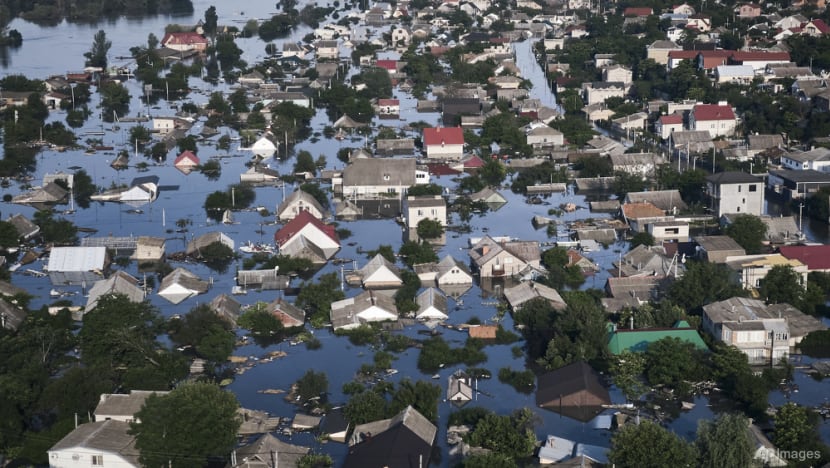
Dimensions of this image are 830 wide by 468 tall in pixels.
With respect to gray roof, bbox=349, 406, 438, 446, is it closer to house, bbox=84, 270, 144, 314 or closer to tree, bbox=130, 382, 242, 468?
tree, bbox=130, 382, 242, 468

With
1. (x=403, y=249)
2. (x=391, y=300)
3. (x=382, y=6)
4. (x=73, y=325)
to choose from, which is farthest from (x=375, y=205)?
(x=382, y=6)

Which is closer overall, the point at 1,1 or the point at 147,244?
the point at 147,244

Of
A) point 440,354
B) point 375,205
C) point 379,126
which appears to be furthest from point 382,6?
point 440,354

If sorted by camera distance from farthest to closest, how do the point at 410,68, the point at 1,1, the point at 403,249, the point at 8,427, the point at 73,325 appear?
the point at 1,1 < the point at 410,68 < the point at 403,249 < the point at 73,325 < the point at 8,427

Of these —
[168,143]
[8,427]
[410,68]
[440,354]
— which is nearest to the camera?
[8,427]

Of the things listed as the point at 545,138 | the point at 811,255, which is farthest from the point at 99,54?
the point at 811,255

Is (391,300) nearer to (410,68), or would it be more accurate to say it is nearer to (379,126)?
(379,126)

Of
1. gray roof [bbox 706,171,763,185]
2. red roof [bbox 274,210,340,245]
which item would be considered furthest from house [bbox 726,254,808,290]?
red roof [bbox 274,210,340,245]

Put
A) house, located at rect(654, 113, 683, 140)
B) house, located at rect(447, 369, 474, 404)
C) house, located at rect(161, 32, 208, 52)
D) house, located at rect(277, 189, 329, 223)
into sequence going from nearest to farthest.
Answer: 1. house, located at rect(447, 369, 474, 404)
2. house, located at rect(277, 189, 329, 223)
3. house, located at rect(654, 113, 683, 140)
4. house, located at rect(161, 32, 208, 52)
